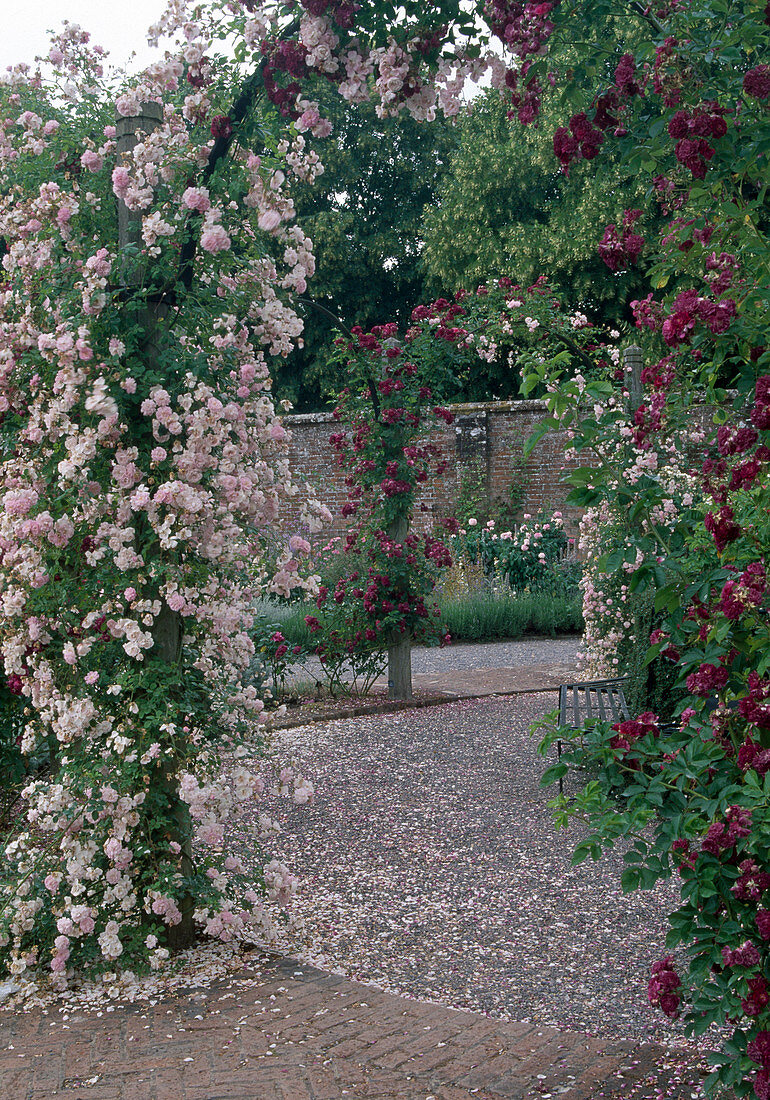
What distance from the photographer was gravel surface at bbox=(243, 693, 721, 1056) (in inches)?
126

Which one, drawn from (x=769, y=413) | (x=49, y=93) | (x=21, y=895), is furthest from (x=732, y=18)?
(x=21, y=895)

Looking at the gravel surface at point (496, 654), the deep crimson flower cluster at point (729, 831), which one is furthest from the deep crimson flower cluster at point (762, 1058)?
the gravel surface at point (496, 654)

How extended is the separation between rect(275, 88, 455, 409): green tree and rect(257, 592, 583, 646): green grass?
11.4 meters

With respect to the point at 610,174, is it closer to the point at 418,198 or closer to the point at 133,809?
the point at 418,198

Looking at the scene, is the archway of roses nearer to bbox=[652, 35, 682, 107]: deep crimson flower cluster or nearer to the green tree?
bbox=[652, 35, 682, 107]: deep crimson flower cluster

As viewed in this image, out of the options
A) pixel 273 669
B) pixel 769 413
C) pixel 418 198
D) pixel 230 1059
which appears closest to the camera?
pixel 769 413

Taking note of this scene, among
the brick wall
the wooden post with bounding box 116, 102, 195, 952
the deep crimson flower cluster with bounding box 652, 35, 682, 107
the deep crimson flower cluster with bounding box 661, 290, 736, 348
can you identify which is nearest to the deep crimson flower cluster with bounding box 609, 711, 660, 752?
the deep crimson flower cluster with bounding box 661, 290, 736, 348

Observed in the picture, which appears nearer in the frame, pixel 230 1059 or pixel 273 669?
pixel 230 1059

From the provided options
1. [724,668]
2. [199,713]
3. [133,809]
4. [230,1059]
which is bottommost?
[230,1059]

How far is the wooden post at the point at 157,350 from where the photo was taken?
3.40 m

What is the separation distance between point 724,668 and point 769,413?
1.74 feet

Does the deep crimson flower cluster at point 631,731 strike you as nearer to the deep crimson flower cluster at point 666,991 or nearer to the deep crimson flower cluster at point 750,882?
the deep crimson flower cluster at point 750,882

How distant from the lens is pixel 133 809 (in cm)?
334

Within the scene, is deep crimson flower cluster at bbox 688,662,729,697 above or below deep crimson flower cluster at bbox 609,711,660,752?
above
